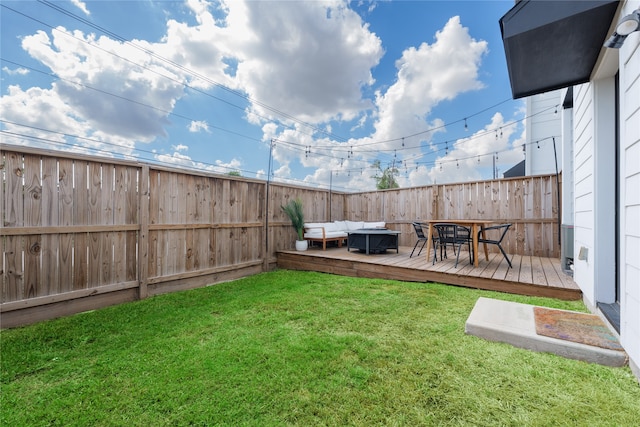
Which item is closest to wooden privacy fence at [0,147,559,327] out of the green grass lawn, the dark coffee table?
the green grass lawn

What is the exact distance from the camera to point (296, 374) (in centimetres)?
164

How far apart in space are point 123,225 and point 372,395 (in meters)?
3.78

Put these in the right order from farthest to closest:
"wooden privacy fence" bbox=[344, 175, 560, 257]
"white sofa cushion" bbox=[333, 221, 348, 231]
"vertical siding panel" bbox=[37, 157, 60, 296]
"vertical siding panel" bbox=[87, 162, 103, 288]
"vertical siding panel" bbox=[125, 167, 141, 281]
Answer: "white sofa cushion" bbox=[333, 221, 348, 231], "wooden privacy fence" bbox=[344, 175, 560, 257], "vertical siding panel" bbox=[125, 167, 141, 281], "vertical siding panel" bbox=[87, 162, 103, 288], "vertical siding panel" bbox=[37, 157, 60, 296]

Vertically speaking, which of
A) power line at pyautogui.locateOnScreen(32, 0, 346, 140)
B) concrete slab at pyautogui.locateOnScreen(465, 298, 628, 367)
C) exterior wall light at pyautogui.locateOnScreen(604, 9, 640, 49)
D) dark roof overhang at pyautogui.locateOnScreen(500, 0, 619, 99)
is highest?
power line at pyautogui.locateOnScreen(32, 0, 346, 140)

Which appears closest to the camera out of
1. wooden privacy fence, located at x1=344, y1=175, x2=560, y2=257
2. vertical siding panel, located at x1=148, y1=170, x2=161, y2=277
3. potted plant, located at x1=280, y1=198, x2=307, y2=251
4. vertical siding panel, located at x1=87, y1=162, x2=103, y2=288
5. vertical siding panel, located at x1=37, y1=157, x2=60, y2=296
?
vertical siding panel, located at x1=37, y1=157, x2=60, y2=296

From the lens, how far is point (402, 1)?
6.02 meters

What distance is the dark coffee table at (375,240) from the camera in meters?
5.48

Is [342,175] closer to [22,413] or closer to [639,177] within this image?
[639,177]

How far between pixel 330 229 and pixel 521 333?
4890mm

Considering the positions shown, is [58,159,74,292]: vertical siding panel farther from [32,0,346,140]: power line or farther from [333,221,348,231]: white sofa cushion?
[333,221,348,231]: white sofa cushion

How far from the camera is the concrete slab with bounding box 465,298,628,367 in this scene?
66.4 inches

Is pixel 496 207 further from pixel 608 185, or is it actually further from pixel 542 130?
pixel 542 130

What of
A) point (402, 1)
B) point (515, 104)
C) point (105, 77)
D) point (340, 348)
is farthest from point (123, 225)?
point (515, 104)

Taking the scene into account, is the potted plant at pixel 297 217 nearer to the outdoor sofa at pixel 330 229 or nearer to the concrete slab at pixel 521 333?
the outdoor sofa at pixel 330 229
